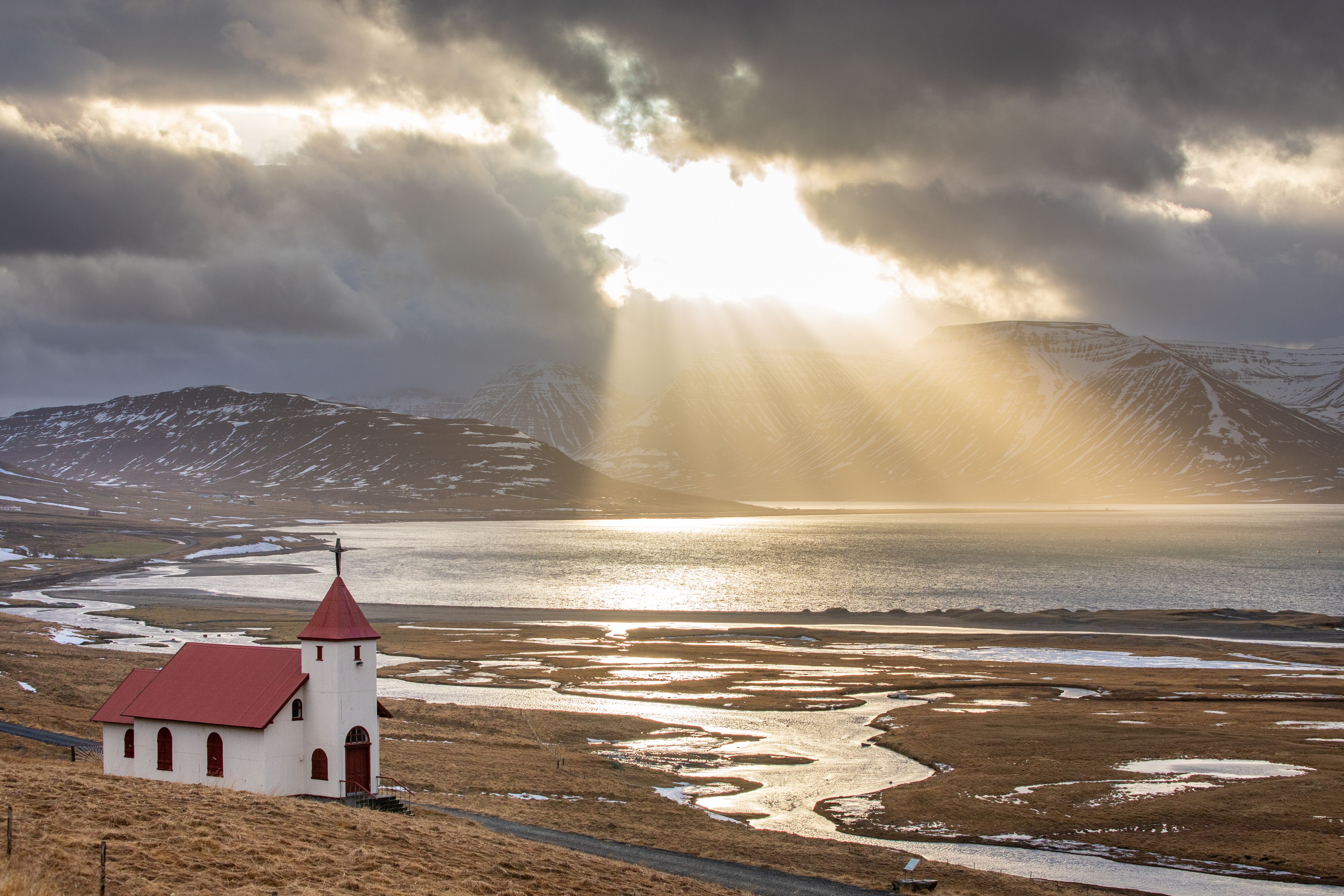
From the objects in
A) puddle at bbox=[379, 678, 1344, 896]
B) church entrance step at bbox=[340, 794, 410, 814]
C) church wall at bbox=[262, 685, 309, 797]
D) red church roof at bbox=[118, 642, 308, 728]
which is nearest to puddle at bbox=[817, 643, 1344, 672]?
puddle at bbox=[379, 678, 1344, 896]

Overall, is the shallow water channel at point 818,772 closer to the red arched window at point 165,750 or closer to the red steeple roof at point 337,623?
the red steeple roof at point 337,623

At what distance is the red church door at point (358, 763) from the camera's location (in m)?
38.7

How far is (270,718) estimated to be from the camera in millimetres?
37969

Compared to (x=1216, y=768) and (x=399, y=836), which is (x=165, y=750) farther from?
(x=1216, y=768)

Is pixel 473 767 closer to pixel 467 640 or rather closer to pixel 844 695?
pixel 844 695

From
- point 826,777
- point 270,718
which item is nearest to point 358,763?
point 270,718

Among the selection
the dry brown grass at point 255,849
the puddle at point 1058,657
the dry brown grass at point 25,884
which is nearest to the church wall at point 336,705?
the dry brown grass at point 255,849

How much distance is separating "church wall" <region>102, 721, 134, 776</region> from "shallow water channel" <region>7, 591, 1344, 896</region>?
23615 mm

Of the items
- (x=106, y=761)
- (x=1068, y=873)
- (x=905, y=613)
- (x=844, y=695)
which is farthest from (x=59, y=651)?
(x=905, y=613)

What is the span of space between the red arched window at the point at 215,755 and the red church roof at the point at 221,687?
0.64m

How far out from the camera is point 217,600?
443 feet

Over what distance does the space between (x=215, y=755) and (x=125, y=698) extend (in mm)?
5450

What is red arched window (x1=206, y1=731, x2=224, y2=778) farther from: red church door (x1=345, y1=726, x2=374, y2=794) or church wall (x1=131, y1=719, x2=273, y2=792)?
red church door (x1=345, y1=726, x2=374, y2=794)

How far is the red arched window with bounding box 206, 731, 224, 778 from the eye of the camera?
1534 inches
